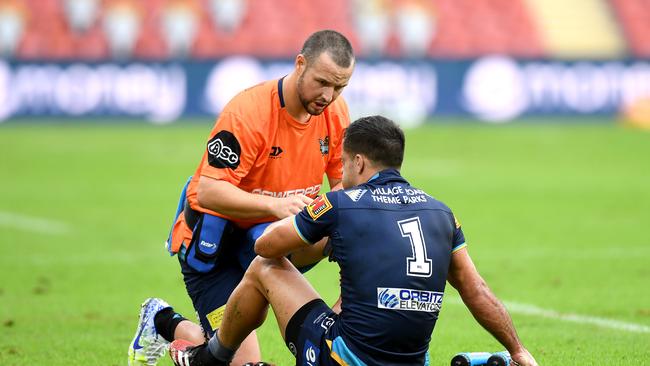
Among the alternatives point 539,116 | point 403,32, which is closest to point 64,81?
point 403,32

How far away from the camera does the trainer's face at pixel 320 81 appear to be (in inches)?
258

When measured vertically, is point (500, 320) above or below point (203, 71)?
above

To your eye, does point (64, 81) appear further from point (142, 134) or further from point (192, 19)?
point (192, 19)

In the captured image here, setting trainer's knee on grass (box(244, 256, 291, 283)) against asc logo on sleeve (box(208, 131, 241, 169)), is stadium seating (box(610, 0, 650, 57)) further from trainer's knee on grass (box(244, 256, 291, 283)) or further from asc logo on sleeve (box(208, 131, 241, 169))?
trainer's knee on grass (box(244, 256, 291, 283))

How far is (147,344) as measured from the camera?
718cm

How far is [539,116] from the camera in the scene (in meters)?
30.7

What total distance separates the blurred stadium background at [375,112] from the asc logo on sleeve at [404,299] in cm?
178

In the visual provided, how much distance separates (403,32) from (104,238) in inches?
810

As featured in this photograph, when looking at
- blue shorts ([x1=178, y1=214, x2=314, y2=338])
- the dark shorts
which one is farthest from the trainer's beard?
the dark shorts

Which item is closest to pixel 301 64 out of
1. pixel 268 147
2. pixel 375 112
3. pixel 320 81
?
pixel 320 81

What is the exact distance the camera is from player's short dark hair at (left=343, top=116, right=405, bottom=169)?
5699mm

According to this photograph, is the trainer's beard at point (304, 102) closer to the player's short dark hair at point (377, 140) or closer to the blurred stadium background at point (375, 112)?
the player's short dark hair at point (377, 140)

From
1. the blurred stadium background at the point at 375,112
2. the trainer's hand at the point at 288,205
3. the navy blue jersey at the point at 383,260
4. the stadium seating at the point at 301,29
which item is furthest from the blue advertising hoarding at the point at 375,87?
the navy blue jersey at the point at 383,260

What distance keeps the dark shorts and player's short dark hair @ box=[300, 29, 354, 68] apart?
56.8 inches
